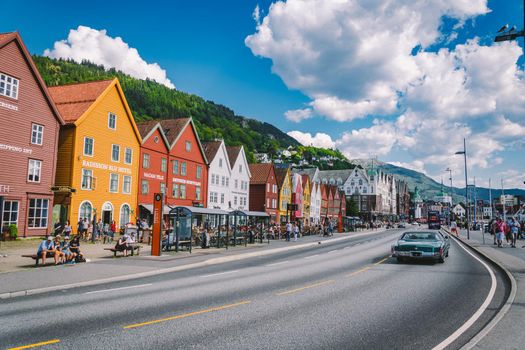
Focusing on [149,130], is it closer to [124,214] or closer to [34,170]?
[124,214]

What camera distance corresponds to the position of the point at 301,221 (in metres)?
78.9

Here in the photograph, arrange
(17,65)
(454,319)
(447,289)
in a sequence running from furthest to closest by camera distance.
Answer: (17,65) < (447,289) < (454,319)

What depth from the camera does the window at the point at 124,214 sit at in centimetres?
3728

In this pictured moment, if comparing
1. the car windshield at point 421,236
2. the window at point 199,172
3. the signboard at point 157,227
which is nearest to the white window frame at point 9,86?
the signboard at point 157,227

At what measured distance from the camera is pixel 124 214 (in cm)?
3775

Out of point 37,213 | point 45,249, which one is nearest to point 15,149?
point 37,213

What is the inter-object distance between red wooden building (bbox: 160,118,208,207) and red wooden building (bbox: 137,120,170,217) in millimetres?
975

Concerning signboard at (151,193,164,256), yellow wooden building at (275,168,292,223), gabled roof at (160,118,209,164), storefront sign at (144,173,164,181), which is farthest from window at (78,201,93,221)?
yellow wooden building at (275,168,292,223)

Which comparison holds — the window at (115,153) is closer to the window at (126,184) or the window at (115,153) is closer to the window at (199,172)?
the window at (126,184)

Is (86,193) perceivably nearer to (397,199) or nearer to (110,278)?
(110,278)

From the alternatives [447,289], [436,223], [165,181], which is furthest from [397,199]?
[447,289]

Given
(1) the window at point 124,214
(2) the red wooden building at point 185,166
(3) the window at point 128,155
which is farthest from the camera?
(2) the red wooden building at point 185,166

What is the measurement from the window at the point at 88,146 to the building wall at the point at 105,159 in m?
0.28

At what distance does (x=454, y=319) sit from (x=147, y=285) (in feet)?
27.8
